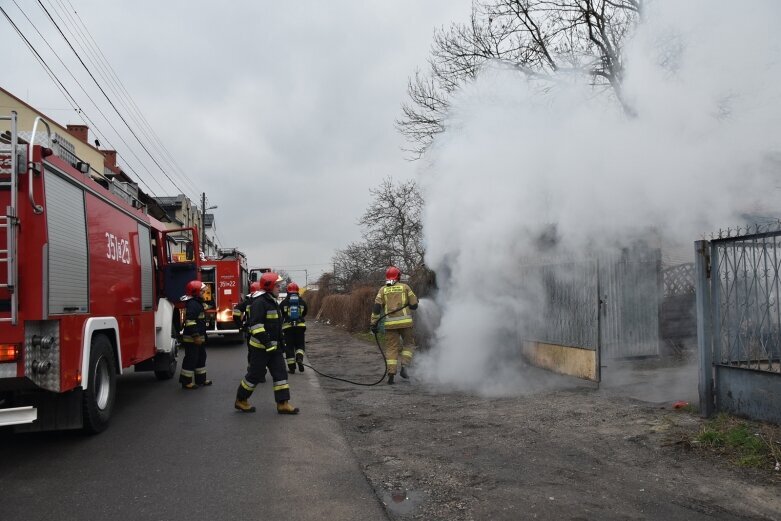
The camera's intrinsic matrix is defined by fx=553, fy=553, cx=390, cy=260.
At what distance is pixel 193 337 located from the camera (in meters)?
8.37

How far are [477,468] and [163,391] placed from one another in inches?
230

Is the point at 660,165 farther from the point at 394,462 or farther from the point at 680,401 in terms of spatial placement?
the point at 394,462

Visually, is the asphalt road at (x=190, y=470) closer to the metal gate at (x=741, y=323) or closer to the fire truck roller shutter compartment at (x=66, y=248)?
the fire truck roller shutter compartment at (x=66, y=248)

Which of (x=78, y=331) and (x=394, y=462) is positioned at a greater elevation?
(x=78, y=331)

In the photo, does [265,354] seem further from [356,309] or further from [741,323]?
[356,309]

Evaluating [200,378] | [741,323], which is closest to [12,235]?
[200,378]

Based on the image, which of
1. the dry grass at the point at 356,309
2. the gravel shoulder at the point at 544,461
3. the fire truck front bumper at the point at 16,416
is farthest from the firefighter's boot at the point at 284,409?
the dry grass at the point at 356,309

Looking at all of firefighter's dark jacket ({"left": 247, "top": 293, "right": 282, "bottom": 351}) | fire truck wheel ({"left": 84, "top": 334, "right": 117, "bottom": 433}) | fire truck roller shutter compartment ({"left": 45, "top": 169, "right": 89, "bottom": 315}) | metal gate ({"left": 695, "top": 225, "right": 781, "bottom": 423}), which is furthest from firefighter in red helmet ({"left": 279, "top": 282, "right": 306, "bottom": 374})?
metal gate ({"left": 695, "top": 225, "right": 781, "bottom": 423})

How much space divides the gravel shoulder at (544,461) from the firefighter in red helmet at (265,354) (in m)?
0.73

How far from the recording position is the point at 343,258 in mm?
33906

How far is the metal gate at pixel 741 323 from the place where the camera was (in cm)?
499

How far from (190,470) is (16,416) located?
145cm

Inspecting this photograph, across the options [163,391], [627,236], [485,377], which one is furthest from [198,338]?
[627,236]

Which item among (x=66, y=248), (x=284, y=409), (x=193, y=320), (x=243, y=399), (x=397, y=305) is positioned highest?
(x=66, y=248)
